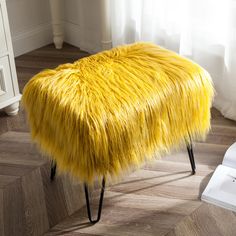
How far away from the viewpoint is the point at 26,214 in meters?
1.55

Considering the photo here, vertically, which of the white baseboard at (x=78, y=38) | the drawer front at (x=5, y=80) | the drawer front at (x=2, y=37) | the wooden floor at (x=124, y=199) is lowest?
the wooden floor at (x=124, y=199)

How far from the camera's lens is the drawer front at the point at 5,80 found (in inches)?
76.3

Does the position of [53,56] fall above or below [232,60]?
below

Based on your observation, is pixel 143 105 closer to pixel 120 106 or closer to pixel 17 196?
pixel 120 106

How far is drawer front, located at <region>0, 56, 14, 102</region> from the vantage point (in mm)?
1937

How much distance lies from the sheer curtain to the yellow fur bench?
1.52 ft

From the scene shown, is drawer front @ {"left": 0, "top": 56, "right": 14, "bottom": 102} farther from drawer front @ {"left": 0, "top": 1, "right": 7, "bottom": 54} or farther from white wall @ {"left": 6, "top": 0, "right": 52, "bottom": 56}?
white wall @ {"left": 6, "top": 0, "right": 52, "bottom": 56}

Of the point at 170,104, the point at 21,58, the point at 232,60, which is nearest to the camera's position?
the point at 170,104

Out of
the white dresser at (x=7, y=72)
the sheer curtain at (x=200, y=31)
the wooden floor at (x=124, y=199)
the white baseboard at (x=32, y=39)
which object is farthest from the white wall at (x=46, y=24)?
the wooden floor at (x=124, y=199)

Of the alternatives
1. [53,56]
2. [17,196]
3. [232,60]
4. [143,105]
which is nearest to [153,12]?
[232,60]

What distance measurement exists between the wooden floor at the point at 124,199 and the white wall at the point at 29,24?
855 mm

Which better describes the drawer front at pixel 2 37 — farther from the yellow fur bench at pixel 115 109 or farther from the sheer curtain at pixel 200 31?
the sheer curtain at pixel 200 31

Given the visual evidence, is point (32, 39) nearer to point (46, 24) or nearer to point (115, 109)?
point (46, 24)

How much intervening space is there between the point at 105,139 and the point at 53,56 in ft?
4.59
